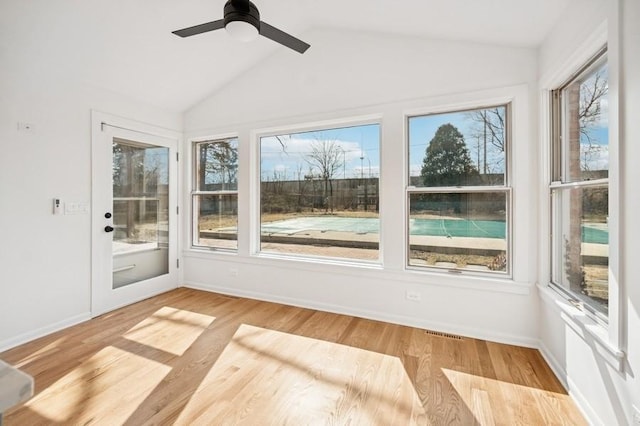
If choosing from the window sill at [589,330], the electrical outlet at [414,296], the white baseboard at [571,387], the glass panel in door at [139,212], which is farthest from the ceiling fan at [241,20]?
the white baseboard at [571,387]

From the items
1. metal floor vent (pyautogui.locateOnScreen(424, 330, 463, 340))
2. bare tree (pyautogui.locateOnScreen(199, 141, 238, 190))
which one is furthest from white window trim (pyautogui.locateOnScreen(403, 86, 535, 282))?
bare tree (pyautogui.locateOnScreen(199, 141, 238, 190))

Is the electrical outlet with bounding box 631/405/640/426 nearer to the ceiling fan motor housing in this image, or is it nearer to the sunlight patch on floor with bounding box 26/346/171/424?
the sunlight patch on floor with bounding box 26/346/171/424

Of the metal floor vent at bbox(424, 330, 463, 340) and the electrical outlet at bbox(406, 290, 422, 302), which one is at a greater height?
the electrical outlet at bbox(406, 290, 422, 302)

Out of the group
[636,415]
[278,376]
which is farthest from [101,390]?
[636,415]

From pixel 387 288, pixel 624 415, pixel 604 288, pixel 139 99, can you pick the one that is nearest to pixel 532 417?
pixel 624 415

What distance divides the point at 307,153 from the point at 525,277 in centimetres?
261

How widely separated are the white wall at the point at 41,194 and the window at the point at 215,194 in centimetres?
134

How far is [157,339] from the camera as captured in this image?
107 inches

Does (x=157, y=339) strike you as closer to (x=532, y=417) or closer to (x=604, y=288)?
(x=532, y=417)

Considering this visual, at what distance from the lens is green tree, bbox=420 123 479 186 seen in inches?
113

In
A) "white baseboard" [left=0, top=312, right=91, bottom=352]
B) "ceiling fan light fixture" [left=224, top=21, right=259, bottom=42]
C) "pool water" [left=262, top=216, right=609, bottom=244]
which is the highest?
"ceiling fan light fixture" [left=224, top=21, right=259, bottom=42]

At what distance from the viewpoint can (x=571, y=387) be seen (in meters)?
1.95

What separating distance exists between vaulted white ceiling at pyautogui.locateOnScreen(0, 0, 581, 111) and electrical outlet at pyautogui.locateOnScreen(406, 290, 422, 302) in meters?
2.43

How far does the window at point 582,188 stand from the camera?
1.80m
